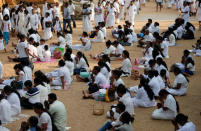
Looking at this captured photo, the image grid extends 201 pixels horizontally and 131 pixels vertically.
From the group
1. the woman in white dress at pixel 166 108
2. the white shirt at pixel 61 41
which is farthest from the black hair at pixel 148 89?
the white shirt at pixel 61 41

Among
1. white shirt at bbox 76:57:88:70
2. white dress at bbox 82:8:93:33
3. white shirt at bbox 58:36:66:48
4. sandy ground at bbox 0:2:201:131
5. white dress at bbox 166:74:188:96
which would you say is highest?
white dress at bbox 82:8:93:33

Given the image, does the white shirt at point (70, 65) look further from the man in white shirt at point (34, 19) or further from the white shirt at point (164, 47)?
the man in white shirt at point (34, 19)

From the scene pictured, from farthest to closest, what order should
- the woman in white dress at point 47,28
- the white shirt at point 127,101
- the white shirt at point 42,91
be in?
1. the woman in white dress at point 47,28
2. the white shirt at point 42,91
3. the white shirt at point 127,101

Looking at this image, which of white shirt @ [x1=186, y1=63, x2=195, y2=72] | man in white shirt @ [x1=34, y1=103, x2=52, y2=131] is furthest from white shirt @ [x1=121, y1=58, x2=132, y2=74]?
man in white shirt @ [x1=34, y1=103, x2=52, y2=131]

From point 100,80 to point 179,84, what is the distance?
2153mm

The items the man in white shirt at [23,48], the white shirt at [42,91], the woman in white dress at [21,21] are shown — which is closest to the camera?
the white shirt at [42,91]

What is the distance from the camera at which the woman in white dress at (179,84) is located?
9195mm

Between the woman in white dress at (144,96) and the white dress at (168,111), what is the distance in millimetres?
579

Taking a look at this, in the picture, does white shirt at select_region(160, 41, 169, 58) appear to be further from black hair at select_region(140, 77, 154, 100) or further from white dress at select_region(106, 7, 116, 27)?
white dress at select_region(106, 7, 116, 27)

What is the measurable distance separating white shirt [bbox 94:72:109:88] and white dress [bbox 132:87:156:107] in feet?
3.94

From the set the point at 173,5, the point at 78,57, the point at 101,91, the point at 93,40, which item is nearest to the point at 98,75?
the point at 101,91

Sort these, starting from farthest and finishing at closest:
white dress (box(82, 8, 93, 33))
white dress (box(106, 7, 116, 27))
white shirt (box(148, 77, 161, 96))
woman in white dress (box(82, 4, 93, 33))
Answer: white dress (box(106, 7, 116, 27)), white dress (box(82, 8, 93, 33)), woman in white dress (box(82, 4, 93, 33)), white shirt (box(148, 77, 161, 96))

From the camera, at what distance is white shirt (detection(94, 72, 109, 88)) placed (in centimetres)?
950

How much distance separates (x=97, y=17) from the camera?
759 inches
